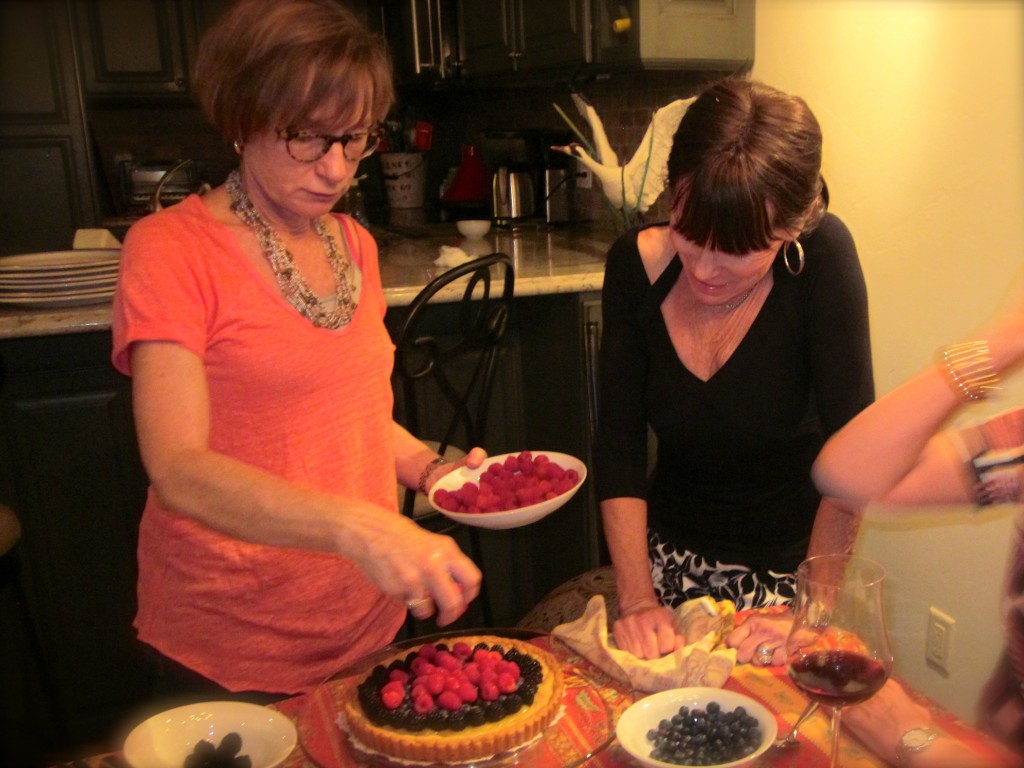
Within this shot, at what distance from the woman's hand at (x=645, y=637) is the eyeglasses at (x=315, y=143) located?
53cm

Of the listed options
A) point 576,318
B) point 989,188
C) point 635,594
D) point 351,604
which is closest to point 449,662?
point 351,604

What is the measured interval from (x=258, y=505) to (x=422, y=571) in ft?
0.60

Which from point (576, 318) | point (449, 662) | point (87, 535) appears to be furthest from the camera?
point (576, 318)

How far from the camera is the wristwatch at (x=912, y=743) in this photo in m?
0.66

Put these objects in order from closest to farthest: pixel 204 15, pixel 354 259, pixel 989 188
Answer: pixel 354 259
pixel 989 188
pixel 204 15

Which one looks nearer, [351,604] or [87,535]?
[351,604]

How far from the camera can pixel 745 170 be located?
1.06 metres

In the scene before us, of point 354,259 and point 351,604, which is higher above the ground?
point 354,259

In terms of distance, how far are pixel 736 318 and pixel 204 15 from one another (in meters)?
2.99

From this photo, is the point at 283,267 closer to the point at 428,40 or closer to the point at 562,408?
the point at 562,408

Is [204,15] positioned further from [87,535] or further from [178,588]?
[178,588]

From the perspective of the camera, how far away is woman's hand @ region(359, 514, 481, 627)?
627 mm

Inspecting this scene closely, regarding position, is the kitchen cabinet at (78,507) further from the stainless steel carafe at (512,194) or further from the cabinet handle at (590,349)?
the stainless steel carafe at (512,194)

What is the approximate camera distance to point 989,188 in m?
1.52
